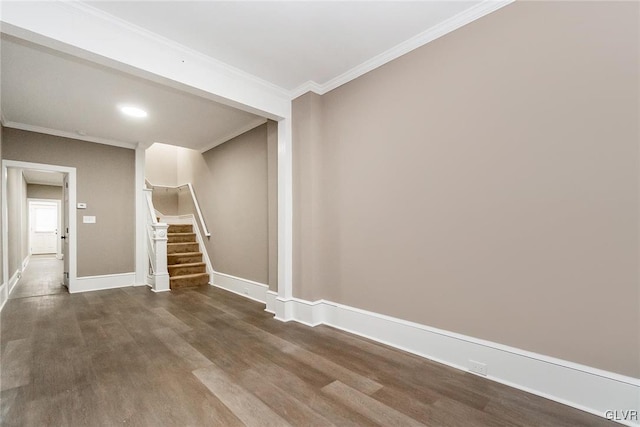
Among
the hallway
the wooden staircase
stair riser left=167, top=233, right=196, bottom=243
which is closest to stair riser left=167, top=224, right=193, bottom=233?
the wooden staircase

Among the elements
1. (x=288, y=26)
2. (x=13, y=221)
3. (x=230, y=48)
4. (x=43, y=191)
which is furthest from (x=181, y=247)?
(x=43, y=191)

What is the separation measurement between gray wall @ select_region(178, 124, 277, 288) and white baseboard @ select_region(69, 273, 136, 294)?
152 cm

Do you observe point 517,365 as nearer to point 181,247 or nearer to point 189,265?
point 189,265

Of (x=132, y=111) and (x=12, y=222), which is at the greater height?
(x=132, y=111)

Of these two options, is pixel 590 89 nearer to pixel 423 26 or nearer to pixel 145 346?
pixel 423 26

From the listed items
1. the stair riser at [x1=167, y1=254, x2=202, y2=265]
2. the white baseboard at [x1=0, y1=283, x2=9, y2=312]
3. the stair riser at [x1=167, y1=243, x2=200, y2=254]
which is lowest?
the white baseboard at [x1=0, y1=283, x2=9, y2=312]

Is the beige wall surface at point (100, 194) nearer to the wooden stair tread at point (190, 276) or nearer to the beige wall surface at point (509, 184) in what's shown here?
the wooden stair tread at point (190, 276)

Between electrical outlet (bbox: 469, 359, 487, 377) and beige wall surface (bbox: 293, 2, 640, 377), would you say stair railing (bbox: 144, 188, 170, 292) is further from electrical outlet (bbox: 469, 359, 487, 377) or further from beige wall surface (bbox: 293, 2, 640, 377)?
electrical outlet (bbox: 469, 359, 487, 377)

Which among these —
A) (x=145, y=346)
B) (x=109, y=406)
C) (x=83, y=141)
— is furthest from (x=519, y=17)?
(x=83, y=141)

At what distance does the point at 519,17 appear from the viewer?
193 cm

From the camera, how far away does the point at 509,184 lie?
6.43 ft

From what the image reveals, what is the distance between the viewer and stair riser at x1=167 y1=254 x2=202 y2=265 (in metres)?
5.39

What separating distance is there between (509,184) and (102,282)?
614 cm

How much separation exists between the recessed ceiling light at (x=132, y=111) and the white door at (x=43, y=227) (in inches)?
463
